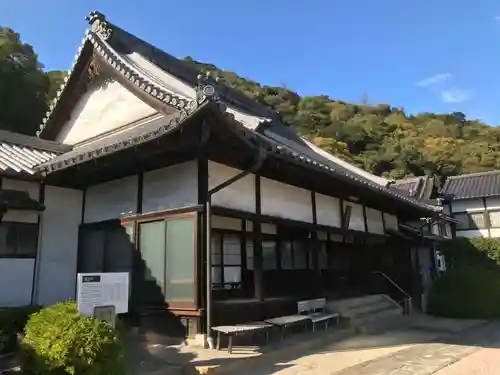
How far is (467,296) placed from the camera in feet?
50.4

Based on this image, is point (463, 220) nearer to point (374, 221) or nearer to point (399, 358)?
point (374, 221)

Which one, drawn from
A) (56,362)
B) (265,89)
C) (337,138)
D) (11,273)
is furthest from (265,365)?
(265,89)

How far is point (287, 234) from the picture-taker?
11742mm

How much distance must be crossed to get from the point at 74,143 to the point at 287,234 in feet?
22.9

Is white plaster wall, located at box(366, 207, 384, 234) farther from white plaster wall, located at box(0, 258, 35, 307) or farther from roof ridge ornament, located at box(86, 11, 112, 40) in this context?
white plaster wall, located at box(0, 258, 35, 307)

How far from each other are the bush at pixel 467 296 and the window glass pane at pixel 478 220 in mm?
16215

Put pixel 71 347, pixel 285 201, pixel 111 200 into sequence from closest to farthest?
pixel 71 347, pixel 111 200, pixel 285 201

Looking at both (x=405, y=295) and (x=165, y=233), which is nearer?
(x=165, y=233)

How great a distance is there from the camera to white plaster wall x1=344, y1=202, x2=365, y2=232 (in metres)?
13.9

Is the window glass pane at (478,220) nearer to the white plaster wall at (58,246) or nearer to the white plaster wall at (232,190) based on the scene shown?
the white plaster wall at (232,190)

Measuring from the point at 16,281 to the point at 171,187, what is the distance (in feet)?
13.5

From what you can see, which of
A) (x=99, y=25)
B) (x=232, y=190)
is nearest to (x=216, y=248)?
(x=232, y=190)

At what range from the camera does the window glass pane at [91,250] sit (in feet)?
33.2

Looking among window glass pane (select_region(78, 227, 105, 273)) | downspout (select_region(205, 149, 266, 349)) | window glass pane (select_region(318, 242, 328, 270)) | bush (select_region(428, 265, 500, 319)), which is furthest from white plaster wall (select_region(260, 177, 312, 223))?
bush (select_region(428, 265, 500, 319))
